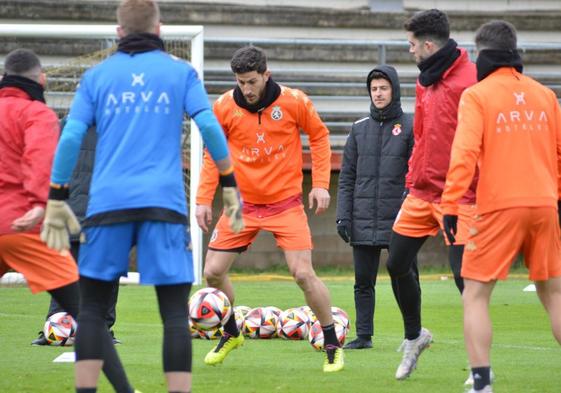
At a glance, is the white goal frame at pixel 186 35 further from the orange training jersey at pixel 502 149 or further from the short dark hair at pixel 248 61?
the orange training jersey at pixel 502 149

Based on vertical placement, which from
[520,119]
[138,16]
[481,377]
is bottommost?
[481,377]

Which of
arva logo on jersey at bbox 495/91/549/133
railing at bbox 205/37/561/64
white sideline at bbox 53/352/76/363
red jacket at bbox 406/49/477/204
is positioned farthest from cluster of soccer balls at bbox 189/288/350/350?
railing at bbox 205/37/561/64

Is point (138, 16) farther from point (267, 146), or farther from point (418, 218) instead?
point (267, 146)

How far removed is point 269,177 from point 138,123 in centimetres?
313

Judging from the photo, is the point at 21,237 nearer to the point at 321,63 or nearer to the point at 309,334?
the point at 309,334

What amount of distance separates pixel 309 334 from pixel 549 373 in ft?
7.42

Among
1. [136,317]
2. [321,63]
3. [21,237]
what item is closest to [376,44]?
[321,63]

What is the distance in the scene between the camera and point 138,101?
6.44 m

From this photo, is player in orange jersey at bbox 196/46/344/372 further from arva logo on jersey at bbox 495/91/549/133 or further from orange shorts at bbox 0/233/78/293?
arva logo on jersey at bbox 495/91/549/133

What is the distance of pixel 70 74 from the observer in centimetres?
1872

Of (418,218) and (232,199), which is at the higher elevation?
(232,199)

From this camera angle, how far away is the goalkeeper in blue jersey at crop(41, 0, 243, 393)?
639cm

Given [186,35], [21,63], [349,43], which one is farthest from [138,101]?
[349,43]

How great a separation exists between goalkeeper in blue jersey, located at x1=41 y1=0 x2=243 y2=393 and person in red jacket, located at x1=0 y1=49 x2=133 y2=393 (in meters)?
1.01
